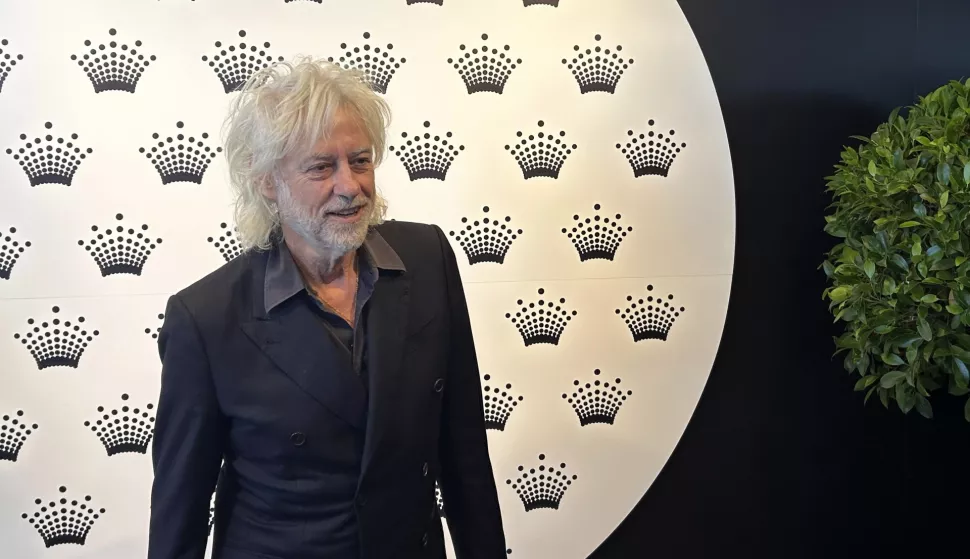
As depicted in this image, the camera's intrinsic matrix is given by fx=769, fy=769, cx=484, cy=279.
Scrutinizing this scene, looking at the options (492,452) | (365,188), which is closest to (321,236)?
(365,188)

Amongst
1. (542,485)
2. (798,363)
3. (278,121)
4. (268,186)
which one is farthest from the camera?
(798,363)

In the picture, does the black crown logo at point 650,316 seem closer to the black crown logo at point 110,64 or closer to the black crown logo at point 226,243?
the black crown logo at point 226,243

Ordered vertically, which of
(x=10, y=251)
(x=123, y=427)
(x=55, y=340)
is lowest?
(x=123, y=427)

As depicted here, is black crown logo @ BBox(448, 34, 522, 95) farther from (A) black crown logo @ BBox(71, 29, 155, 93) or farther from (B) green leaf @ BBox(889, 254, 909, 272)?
(B) green leaf @ BBox(889, 254, 909, 272)

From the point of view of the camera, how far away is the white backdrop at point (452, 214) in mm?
2205

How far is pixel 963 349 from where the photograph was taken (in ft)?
6.48

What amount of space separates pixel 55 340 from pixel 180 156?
65 cm

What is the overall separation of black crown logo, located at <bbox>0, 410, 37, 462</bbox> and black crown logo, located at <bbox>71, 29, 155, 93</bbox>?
0.99m

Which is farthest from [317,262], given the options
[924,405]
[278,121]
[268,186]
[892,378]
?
[924,405]

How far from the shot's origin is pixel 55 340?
224 centimetres

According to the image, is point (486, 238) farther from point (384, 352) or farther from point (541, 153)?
point (384, 352)

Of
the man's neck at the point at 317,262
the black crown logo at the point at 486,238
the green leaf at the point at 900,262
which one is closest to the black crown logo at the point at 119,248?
the black crown logo at the point at 486,238

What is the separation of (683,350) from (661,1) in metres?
1.08

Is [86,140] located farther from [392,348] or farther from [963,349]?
[963,349]
